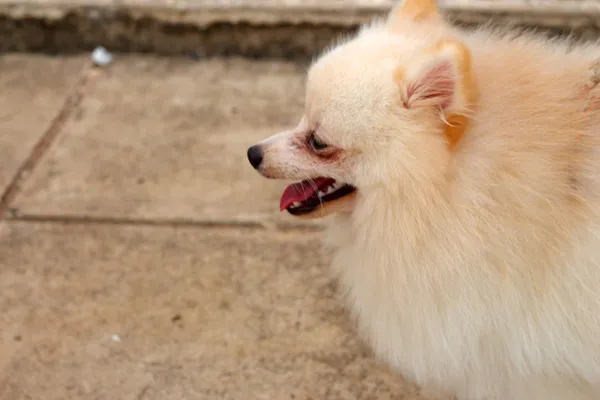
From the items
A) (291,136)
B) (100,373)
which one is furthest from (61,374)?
(291,136)

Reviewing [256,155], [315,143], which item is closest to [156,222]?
[256,155]

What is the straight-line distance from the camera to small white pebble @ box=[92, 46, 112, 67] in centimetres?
319

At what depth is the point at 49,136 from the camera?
2703 millimetres

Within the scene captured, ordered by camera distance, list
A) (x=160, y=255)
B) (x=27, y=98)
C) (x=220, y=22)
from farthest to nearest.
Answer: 1. (x=220, y=22)
2. (x=27, y=98)
3. (x=160, y=255)

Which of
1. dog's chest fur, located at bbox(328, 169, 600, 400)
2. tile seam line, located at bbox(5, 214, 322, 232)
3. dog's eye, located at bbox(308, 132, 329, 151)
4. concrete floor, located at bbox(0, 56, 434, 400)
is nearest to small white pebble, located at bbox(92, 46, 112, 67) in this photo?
concrete floor, located at bbox(0, 56, 434, 400)

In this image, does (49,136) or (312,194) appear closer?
(312,194)

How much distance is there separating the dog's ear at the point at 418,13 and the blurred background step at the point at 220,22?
142 centimetres

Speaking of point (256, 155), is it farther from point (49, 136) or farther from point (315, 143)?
point (49, 136)

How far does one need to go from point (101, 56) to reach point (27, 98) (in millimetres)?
494

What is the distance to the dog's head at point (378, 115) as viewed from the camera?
1191 millimetres

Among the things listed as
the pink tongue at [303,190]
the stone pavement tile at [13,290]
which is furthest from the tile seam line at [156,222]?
the pink tongue at [303,190]

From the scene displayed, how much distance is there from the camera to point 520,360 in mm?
1309

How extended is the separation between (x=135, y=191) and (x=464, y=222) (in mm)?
1604

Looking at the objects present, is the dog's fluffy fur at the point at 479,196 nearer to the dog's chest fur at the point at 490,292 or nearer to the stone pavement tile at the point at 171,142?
the dog's chest fur at the point at 490,292
